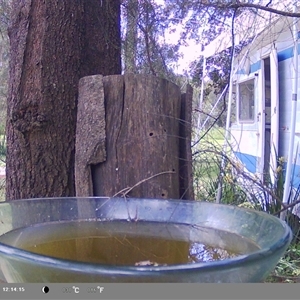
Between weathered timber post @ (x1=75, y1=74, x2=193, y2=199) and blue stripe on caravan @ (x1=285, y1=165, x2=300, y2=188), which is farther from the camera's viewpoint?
blue stripe on caravan @ (x1=285, y1=165, x2=300, y2=188)

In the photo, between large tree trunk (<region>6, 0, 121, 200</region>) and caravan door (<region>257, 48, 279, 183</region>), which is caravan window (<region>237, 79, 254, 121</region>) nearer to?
caravan door (<region>257, 48, 279, 183</region>)

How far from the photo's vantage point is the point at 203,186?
2293 mm

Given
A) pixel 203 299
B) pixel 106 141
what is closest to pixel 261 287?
pixel 203 299

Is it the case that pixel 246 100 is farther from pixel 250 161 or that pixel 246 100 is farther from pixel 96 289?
pixel 96 289

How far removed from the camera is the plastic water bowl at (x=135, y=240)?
1.08 ft

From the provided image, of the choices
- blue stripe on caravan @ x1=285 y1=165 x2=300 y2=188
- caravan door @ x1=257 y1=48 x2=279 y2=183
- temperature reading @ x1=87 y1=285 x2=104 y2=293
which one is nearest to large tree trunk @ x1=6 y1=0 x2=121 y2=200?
temperature reading @ x1=87 y1=285 x2=104 y2=293

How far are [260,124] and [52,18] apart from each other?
1994 millimetres

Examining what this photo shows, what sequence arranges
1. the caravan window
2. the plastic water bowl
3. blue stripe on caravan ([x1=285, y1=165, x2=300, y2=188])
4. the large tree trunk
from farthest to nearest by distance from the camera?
the caravan window → blue stripe on caravan ([x1=285, y1=165, x2=300, y2=188]) → the large tree trunk → the plastic water bowl

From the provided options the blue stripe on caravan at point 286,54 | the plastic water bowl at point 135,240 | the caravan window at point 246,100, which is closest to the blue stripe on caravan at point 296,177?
the blue stripe on caravan at point 286,54

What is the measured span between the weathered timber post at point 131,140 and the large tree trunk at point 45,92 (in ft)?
0.60

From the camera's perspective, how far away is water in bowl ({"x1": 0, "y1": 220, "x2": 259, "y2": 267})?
1.56 feet

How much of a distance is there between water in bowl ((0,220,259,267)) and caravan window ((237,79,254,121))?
2.60 metres

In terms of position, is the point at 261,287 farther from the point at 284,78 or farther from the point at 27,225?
the point at 284,78

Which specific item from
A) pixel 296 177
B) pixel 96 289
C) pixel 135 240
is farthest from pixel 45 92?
pixel 296 177
